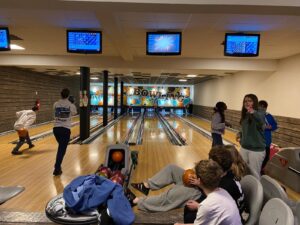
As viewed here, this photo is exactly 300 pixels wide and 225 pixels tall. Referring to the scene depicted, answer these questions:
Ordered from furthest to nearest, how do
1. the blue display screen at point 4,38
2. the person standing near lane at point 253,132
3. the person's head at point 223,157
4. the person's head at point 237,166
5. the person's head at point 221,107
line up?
the person's head at point 221,107 < the blue display screen at point 4,38 < the person standing near lane at point 253,132 < the person's head at point 237,166 < the person's head at point 223,157

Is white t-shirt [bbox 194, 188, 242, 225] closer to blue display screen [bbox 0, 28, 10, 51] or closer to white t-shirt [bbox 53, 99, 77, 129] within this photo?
white t-shirt [bbox 53, 99, 77, 129]

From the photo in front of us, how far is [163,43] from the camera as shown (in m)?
4.45

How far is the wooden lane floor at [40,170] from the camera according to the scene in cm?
358

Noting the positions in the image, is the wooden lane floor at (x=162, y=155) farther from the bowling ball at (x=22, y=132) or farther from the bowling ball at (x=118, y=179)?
the bowling ball at (x=22, y=132)

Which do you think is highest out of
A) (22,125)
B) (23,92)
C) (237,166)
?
(23,92)

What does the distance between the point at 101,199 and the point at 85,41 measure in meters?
2.81

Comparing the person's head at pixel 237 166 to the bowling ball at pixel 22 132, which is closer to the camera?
the person's head at pixel 237 166

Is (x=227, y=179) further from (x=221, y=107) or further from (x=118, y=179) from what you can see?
(x=221, y=107)

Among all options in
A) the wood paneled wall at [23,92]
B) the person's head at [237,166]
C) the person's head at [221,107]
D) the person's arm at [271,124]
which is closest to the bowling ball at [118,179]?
the person's head at [237,166]

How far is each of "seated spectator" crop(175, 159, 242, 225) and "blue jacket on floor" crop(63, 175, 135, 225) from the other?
874 millimetres

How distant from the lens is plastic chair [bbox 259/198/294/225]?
141 cm

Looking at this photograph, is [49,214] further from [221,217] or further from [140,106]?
[140,106]

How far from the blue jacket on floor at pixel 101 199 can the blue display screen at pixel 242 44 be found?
9.12ft

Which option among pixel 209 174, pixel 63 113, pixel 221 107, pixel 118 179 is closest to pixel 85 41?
pixel 63 113
